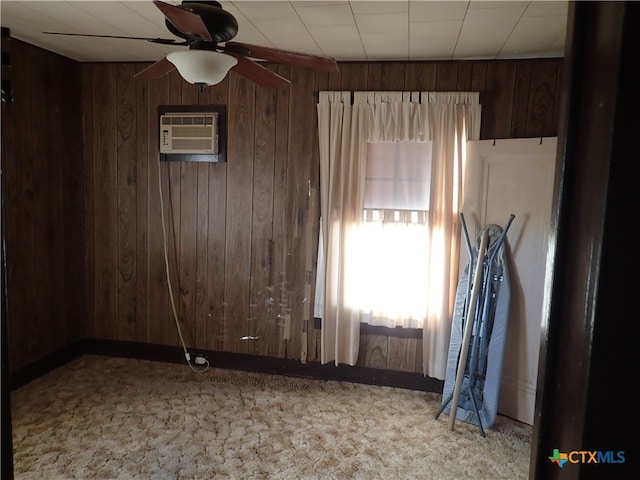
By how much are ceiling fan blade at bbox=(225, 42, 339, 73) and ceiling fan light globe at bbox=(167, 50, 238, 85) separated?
95 millimetres

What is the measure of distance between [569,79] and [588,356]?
0.27 m

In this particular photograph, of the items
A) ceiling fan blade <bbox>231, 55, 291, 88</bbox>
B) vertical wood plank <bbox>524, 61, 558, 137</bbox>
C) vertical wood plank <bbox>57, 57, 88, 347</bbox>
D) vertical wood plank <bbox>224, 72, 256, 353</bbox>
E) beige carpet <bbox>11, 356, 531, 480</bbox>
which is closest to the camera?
ceiling fan blade <bbox>231, 55, 291, 88</bbox>

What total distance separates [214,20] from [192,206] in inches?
80.8

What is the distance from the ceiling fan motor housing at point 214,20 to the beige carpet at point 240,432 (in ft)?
7.02

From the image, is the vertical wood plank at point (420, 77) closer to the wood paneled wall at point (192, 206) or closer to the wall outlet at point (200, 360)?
the wood paneled wall at point (192, 206)

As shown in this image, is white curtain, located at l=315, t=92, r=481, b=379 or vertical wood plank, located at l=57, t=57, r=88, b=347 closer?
white curtain, located at l=315, t=92, r=481, b=379

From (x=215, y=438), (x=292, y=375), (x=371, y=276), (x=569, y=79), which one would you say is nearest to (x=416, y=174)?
(x=371, y=276)

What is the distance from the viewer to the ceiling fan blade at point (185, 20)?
56.2 inches

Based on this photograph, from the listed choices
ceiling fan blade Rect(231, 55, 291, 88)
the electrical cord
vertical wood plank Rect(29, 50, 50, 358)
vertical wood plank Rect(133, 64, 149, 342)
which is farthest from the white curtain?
vertical wood plank Rect(29, 50, 50, 358)

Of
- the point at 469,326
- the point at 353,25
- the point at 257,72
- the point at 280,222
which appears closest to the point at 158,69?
the point at 257,72

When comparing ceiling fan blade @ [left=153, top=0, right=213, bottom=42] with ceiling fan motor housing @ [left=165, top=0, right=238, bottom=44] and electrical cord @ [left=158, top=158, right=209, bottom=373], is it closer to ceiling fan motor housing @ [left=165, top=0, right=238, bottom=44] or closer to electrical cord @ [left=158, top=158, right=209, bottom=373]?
ceiling fan motor housing @ [left=165, top=0, right=238, bottom=44]

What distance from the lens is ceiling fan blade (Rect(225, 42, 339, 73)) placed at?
6.07 ft

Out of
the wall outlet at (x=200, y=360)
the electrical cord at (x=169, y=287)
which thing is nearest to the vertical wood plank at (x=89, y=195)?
the electrical cord at (x=169, y=287)

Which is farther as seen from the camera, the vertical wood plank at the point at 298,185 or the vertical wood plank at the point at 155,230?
the vertical wood plank at the point at 155,230
